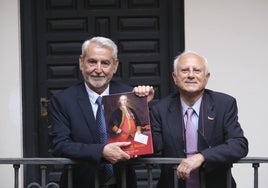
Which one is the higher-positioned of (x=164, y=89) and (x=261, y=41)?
(x=261, y=41)

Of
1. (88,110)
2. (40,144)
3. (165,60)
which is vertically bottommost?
(40,144)

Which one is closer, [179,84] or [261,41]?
[179,84]

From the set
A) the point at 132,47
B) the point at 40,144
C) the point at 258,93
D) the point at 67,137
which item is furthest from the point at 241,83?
the point at 67,137

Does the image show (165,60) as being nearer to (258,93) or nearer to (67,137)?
(258,93)

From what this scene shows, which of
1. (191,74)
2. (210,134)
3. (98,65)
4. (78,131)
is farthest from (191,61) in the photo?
(78,131)

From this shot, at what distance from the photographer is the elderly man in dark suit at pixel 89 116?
3273 millimetres

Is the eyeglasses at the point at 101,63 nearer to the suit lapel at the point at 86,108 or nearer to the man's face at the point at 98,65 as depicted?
the man's face at the point at 98,65

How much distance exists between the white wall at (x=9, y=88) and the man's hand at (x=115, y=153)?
3014 mm

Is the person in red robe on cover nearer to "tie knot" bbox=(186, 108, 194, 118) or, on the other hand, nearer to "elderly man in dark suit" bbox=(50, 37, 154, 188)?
"elderly man in dark suit" bbox=(50, 37, 154, 188)

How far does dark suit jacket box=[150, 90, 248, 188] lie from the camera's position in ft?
10.7

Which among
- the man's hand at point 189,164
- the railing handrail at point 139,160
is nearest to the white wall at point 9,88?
the railing handrail at point 139,160

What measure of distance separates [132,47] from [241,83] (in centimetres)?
123

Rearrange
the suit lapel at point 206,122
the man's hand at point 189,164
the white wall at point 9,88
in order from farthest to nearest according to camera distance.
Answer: the white wall at point 9,88 → the suit lapel at point 206,122 → the man's hand at point 189,164

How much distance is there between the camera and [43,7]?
6129 mm
